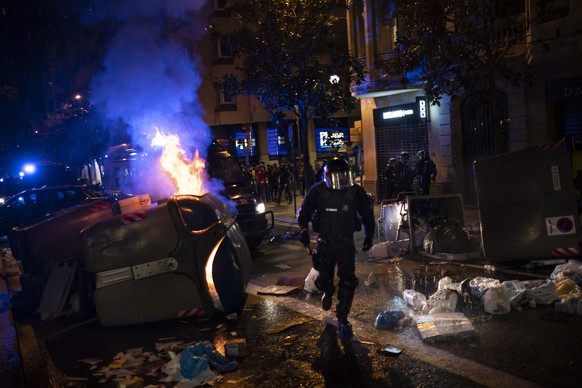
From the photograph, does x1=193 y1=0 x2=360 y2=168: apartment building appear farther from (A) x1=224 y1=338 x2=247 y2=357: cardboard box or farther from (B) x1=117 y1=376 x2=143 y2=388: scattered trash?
(B) x1=117 y1=376 x2=143 y2=388: scattered trash

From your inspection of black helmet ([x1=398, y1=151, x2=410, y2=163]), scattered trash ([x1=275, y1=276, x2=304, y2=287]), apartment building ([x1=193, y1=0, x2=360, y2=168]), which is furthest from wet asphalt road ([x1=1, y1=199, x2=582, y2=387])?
apartment building ([x1=193, y1=0, x2=360, y2=168])

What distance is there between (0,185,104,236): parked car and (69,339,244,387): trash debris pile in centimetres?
1024

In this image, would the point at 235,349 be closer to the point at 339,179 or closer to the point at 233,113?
the point at 339,179

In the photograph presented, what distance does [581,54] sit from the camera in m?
11.7

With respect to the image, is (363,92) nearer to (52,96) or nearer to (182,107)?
(182,107)

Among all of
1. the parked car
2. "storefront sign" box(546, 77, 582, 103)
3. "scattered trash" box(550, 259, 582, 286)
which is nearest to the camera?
"scattered trash" box(550, 259, 582, 286)

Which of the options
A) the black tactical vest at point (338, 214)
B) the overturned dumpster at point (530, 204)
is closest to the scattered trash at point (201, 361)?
the black tactical vest at point (338, 214)

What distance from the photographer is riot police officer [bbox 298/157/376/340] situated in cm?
554

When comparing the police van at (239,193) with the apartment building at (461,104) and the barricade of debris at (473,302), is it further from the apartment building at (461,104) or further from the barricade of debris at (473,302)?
the barricade of debris at (473,302)

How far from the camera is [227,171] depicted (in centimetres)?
1210

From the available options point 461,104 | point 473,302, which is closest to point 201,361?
point 473,302

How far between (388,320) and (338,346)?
2.42 ft

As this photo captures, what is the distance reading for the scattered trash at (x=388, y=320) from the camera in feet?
18.2

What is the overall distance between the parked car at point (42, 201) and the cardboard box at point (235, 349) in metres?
10.8
